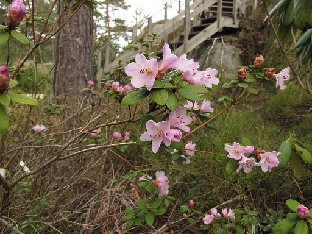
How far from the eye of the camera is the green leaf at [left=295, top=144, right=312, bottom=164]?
1.46m

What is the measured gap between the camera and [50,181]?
223cm

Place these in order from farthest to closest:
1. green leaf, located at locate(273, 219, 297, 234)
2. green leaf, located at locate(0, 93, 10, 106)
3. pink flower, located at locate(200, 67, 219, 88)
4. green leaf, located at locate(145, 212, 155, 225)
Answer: green leaf, located at locate(145, 212, 155, 225), green leaf, located at locate(273, 219, 297, 234), pink flower, located at locate(200, 67, 219, 88), green leaf, located at locate(0, 93, 10, 106)

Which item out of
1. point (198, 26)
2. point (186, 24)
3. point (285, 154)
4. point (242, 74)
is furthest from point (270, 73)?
point (198, 26)

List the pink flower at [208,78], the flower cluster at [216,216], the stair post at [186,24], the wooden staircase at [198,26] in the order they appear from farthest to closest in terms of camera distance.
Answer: the wooden staircase at [198,26] → the stair post at [186,24] → the flower cluster at [216,216] → the pink flower at [208,78]

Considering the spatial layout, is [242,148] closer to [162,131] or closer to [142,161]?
[162,131]

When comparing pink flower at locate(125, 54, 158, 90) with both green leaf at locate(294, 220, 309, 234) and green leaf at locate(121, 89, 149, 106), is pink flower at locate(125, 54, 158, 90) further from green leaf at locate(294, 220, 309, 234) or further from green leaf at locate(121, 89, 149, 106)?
green leaf at locate(294, 220, 309, 234)

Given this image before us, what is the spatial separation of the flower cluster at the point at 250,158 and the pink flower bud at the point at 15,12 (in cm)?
92

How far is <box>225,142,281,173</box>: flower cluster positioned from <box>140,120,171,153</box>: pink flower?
18.6 inches

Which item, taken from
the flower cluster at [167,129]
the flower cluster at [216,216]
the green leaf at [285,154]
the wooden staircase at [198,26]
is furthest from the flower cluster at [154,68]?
the wooden staircase at [198,26]

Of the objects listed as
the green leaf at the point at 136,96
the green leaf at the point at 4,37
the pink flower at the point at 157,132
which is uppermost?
the green leaf at the point at 4,37

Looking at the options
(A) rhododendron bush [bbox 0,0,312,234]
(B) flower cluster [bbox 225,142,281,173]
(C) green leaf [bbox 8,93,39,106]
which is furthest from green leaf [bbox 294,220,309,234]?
(C) green leaf [bbox 8,93,39,106]

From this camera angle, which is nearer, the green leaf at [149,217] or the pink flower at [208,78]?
the pink flower at [208,78]

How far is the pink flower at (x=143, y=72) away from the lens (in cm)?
96

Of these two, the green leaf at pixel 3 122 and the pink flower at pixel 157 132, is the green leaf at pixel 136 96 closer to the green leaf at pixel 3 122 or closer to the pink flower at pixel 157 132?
the pink flower at pixel 157 132
